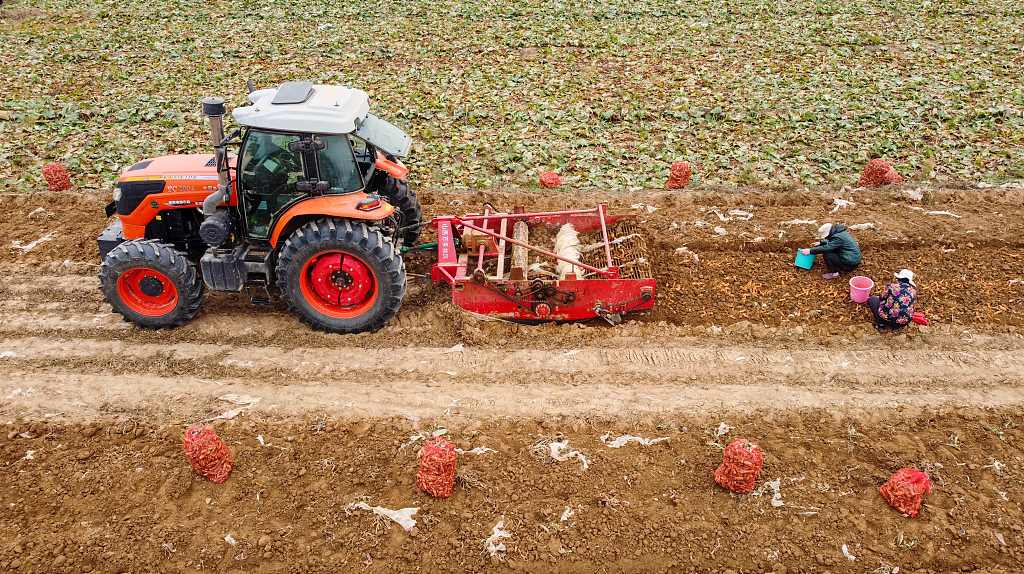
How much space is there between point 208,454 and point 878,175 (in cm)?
897

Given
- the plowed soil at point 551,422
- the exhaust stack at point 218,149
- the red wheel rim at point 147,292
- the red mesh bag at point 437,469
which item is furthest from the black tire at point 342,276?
the red mesh bag at point 437,469

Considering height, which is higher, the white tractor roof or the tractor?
the white tractor roof

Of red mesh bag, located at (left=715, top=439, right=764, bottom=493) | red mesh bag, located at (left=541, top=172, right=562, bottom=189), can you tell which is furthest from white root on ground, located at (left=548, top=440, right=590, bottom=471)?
red mesh bag, located at (left=541, top=172, right=562, bottom=189)

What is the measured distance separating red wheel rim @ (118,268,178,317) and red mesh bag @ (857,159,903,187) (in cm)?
887

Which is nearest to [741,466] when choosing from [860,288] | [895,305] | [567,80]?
[895,305]

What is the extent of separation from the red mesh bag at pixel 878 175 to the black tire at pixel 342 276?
678 cm

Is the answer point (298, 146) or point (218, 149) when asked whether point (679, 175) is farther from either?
point (218, 149)

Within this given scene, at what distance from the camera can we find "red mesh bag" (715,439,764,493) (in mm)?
5082

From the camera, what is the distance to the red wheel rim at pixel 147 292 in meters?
6.96

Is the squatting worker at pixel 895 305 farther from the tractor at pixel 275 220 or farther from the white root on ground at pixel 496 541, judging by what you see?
the tractor at pixel 275 220

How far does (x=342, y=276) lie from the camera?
6891mm

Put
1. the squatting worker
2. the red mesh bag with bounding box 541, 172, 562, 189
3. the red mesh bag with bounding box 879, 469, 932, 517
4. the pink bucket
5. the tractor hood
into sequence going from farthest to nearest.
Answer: the red mesh bag with bounding box 541, 172, 562, 189 < the pink bucket < the tractor hood < the squatting worker < the red mesh bag with bounding box 879, 469, 932, 517

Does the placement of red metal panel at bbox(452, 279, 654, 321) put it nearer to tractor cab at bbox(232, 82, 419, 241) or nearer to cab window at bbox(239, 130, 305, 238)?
tractor cab at bbox(232, 82, 419, 241)

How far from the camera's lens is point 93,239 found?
344 inches
